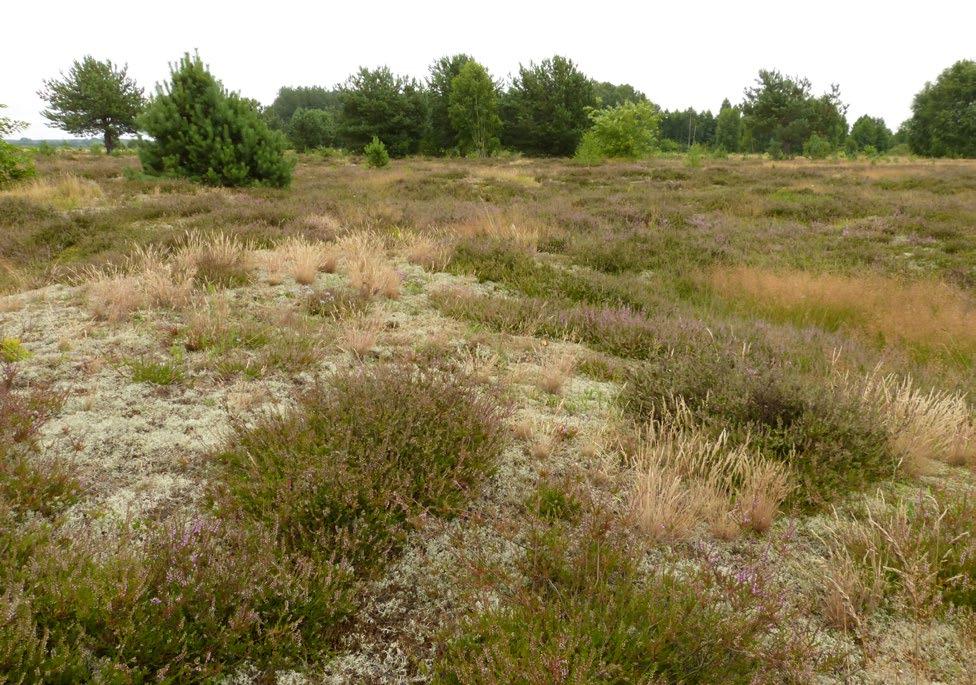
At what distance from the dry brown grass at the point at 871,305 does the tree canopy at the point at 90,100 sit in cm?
4735

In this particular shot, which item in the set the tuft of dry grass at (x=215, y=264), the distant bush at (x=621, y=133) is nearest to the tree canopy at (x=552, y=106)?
the distant bush at (x=621, y=133)

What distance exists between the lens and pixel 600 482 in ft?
10.4

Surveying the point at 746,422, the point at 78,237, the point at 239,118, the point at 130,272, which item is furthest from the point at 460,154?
the point at 746,422

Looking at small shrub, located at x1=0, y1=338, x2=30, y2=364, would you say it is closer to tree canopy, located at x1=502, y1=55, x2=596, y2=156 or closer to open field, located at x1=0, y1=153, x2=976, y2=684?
open field, located at x1=0, y1=153, x2=976, y2=684

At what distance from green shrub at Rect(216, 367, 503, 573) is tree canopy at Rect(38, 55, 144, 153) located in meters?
48.0

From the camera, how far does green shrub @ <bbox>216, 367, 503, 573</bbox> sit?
8.20 feet

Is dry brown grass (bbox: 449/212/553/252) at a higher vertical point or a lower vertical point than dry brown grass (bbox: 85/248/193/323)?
higher

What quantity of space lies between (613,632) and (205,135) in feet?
52.5

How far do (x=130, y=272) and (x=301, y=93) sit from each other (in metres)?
122

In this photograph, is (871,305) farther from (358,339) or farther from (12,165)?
(12,165)

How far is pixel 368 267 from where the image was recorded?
706 cm

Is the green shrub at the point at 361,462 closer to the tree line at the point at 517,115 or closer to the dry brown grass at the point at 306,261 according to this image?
the dry brown grass at the point at 306,261

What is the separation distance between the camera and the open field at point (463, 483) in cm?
195

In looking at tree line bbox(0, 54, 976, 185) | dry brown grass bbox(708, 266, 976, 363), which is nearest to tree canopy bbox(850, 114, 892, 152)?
tree line bbox(0, 54, 976, 185)
